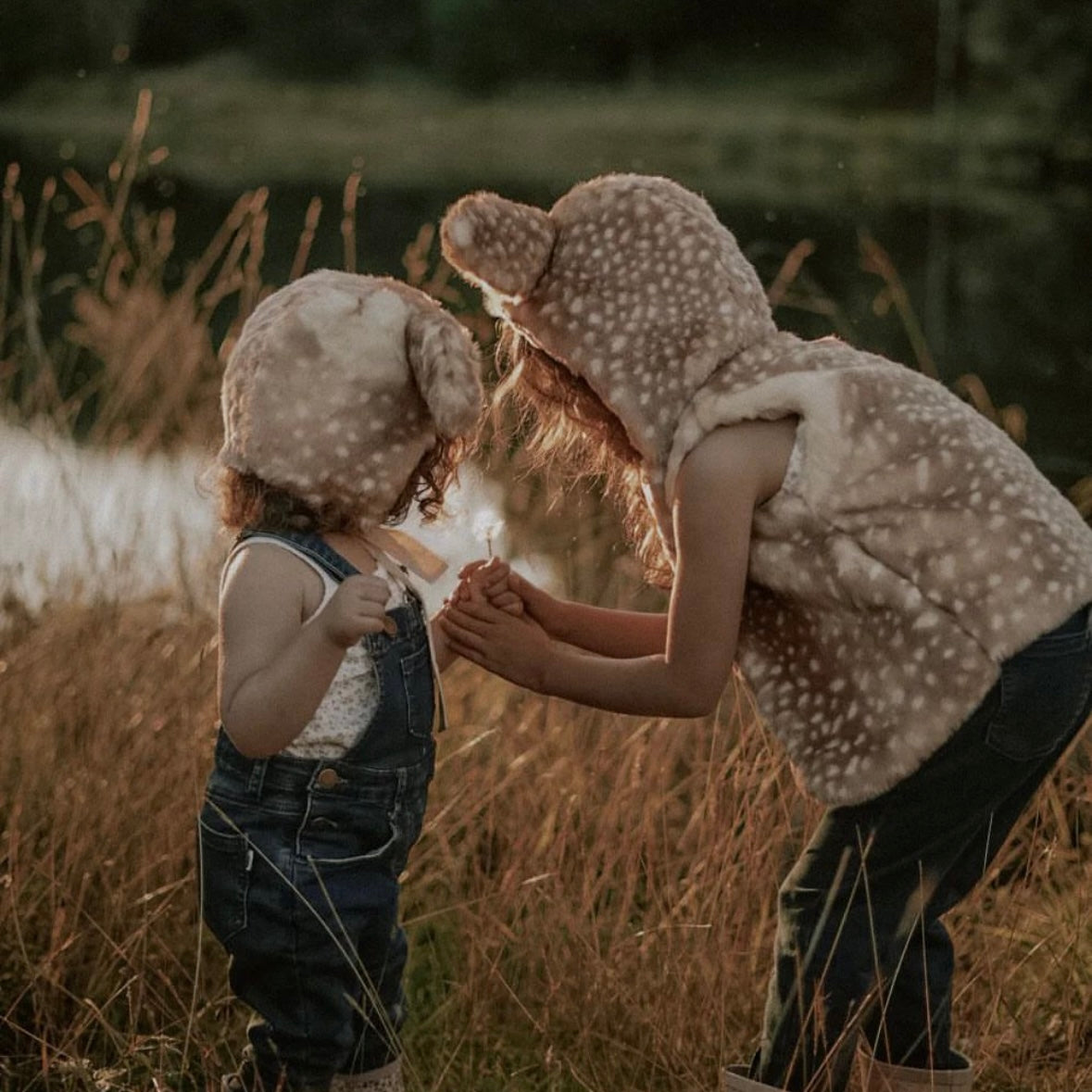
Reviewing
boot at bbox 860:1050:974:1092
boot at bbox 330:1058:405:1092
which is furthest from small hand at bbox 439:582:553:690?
boot at bbox 860:1050:974:1092

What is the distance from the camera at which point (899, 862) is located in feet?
6.73

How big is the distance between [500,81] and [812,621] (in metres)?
11.7

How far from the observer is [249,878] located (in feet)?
6.63

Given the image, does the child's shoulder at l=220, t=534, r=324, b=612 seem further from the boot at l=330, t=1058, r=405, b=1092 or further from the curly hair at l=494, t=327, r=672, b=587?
the boot at l=330, t=1058, r=405, b=1092

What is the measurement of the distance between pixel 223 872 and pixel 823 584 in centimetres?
75

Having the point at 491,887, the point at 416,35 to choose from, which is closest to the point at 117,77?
the point at 416,35

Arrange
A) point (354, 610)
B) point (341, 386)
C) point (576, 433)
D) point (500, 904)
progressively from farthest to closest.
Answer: point (500, 904)
point (576, 433)
point (341, 386)
point (354, 610)

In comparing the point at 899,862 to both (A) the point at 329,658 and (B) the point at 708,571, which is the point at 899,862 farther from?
(A) the point at 329,658

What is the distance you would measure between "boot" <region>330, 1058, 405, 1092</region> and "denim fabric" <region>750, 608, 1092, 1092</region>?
438 millimetres

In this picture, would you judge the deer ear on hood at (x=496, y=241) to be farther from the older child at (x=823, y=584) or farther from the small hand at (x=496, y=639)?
the small hand at (x=496, y=639)

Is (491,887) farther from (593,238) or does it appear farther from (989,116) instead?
(989,116)

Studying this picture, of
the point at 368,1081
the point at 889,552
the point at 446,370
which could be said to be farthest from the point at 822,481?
the point at 368,1081

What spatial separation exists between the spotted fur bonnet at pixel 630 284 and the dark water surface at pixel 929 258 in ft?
16.0

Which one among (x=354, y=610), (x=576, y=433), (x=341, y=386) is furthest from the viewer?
(x=576, y=433)
